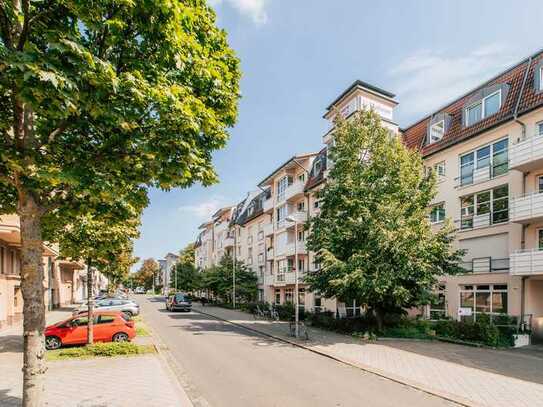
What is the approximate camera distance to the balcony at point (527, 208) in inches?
627

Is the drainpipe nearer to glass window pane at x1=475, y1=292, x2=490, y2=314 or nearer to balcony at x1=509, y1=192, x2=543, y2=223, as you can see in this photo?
balcony at x1=509, y1=192, x2=543, y2=223

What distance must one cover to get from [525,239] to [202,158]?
17.6 metres

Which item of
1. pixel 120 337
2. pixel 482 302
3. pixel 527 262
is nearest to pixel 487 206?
pixel 527 262

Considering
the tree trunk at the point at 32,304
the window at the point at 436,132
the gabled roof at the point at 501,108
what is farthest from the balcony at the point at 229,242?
the tree trunk at the point at 32,304

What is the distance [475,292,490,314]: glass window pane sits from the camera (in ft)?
63.1

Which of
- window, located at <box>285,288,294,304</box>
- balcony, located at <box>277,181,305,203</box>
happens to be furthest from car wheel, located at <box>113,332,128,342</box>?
window, located at <box>285,288,294,304</box>

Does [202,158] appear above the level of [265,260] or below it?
above

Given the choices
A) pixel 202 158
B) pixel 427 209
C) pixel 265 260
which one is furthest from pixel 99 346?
pixel 265 260

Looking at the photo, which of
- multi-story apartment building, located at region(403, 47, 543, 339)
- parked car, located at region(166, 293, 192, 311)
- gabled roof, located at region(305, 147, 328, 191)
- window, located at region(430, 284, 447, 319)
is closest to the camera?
multi-story apartment building, located at region(403, 47, 543, 339)

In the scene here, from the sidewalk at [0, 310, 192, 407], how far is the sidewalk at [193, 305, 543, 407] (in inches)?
241

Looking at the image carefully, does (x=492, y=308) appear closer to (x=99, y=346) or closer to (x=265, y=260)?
(x=99, y=346)

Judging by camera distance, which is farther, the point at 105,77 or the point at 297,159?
the point at 297,159

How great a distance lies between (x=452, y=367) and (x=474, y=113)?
51.3 feet

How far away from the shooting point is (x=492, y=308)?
18922 millimetres
